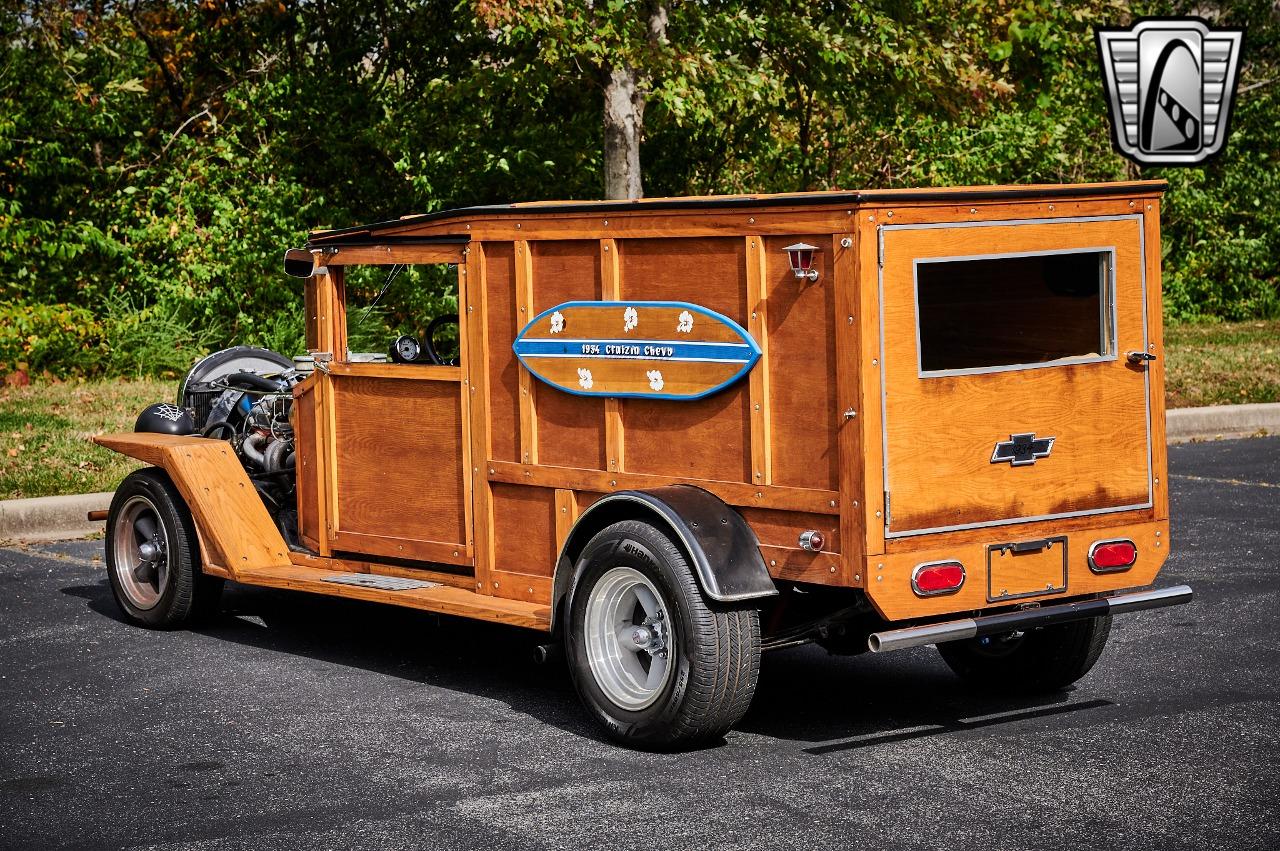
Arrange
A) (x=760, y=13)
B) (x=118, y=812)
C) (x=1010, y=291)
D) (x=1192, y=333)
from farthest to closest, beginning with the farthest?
1. (x=1192, y=333)
2. (x=760, y=13)
3. (x=1010, y=291)
4. (x=118, y=812)

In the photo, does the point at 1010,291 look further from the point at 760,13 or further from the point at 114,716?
the point at 760,13

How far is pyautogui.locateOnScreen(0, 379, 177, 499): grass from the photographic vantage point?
1157 cm

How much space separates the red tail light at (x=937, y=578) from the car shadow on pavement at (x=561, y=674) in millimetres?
654

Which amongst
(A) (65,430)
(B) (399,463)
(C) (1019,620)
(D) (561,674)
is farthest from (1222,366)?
(C) (1019,620)

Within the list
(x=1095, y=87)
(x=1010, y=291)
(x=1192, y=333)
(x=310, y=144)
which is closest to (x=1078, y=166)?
(x=1095, y=87)

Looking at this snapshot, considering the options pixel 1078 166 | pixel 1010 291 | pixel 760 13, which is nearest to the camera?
pixel 1010 291

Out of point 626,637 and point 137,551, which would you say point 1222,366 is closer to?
point 137,551

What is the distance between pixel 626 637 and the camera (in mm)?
6012

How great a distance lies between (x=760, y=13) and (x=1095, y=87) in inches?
264

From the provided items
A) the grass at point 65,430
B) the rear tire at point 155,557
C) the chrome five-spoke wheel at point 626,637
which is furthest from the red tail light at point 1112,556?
the grass at point 65,430

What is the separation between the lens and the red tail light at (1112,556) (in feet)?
19.7

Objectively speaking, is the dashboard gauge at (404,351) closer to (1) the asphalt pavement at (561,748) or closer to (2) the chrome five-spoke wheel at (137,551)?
(1) the asphalt pavement at (561,748)

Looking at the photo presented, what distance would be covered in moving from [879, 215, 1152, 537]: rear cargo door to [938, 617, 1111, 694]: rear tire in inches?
24.2

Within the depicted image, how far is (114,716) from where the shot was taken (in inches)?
254
